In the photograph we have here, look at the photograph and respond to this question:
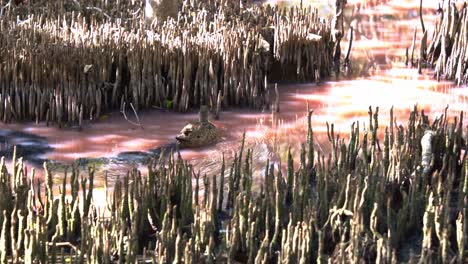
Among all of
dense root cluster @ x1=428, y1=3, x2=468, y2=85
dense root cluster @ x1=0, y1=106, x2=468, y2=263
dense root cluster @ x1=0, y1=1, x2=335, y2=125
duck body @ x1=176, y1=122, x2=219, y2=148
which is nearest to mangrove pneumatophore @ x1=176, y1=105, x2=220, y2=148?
duck body @ x1=176, y1=122, x2=219, y2=148

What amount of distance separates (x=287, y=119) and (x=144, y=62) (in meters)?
1.29

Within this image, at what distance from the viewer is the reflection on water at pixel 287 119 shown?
6.61 metres

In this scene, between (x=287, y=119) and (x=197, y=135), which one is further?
(x=287, y=119)

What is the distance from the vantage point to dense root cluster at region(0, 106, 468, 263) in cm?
398

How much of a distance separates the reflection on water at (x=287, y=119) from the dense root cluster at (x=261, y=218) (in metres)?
1.26

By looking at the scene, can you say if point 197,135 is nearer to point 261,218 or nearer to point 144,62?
point 144,62

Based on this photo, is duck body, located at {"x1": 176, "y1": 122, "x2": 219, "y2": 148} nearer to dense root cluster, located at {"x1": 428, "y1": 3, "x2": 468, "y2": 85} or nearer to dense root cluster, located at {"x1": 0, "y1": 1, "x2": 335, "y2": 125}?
dense root cluster, located at {"x1": 0, "y1": 1, "x2": 335, "y2": 125}

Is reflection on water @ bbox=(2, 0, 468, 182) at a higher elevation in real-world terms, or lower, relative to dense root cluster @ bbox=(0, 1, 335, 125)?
lower

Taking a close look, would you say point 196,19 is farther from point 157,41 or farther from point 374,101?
point 374,101

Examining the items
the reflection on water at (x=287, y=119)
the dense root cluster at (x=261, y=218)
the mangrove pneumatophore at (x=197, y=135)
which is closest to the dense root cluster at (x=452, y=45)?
the reflection on water at (x=287, y=119)

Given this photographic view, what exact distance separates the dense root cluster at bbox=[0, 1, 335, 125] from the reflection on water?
0.52 feet

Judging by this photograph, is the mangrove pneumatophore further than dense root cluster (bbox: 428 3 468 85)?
No

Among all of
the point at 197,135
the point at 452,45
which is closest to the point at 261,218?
the point at 197,135

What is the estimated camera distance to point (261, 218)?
14.6 feet
